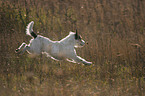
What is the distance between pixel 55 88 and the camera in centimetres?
442

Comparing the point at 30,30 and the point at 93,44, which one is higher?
the point at 30,30

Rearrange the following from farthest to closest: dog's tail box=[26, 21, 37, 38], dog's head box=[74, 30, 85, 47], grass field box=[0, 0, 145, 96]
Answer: grass field box=[0, 0, 145, 96], dog's tail box=[26, 21, 37, 38], dog's head box=[74, 30, 85, 47]

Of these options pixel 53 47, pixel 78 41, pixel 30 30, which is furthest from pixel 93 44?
pixel 30 30

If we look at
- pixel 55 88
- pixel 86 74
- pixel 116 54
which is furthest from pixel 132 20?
pixel 55 88

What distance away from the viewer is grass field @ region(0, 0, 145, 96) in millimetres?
4363

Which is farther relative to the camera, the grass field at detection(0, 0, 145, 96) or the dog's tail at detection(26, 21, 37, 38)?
the grass field at detection(0, 0, 145, 96)

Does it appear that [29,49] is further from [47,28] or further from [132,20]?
[132,20]

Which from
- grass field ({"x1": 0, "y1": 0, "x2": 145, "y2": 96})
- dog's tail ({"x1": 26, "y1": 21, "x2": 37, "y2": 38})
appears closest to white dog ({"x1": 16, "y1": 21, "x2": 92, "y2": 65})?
dog's tail ({"x1": 26, "y1": 21, "x2": 37, "y2": 38})

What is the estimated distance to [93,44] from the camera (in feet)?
14.3

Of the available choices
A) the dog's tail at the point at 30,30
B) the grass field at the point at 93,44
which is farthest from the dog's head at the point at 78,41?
the dog's tail at the point at 30,30

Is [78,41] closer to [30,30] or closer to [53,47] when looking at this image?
[53,47]

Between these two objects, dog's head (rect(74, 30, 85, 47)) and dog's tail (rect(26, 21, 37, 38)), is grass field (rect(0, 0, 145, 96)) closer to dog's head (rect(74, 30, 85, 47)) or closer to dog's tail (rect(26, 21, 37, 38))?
dog's tail (rect(26, 21, 37, 38))

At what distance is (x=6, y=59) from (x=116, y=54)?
Result: 82.4 inches

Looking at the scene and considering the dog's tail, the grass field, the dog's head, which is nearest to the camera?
the dog's head
